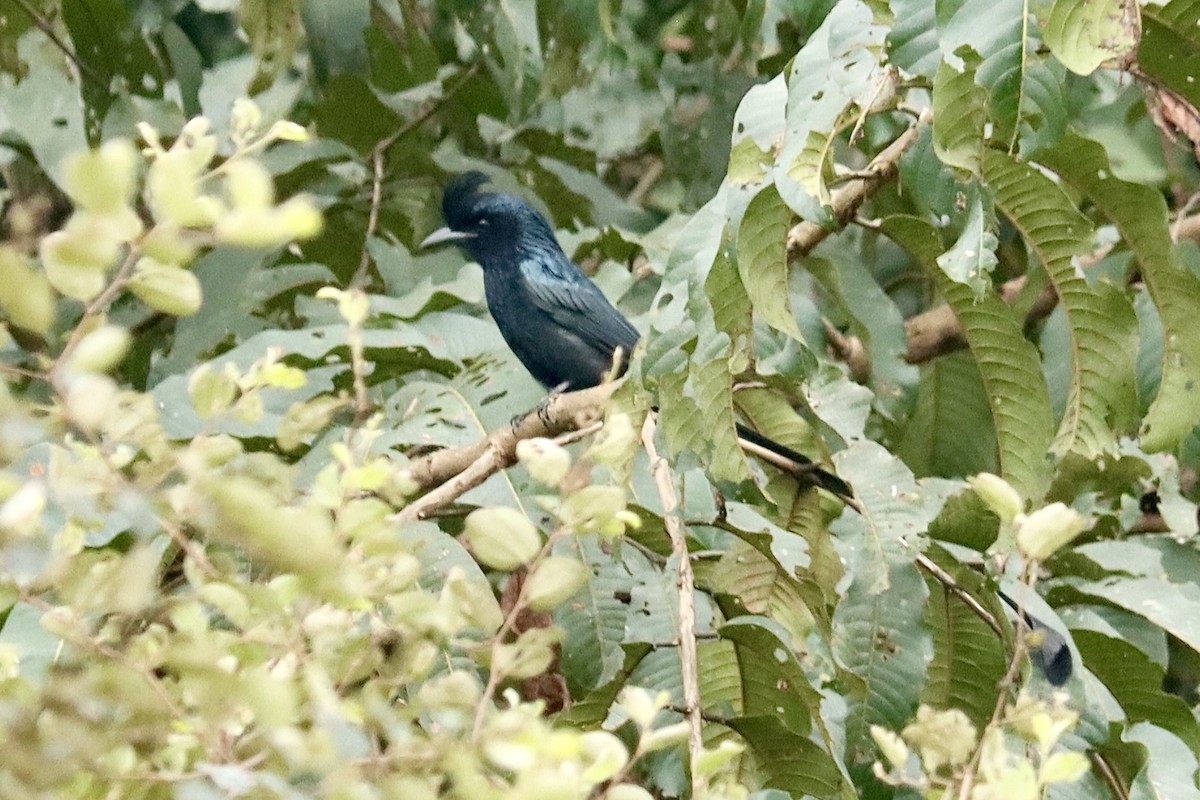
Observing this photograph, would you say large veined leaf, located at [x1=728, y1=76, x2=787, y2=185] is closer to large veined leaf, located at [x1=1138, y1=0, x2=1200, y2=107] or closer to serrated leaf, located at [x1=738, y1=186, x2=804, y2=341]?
serrated leaf, located at [x1=738, y1=186, x2=804, y2=341]

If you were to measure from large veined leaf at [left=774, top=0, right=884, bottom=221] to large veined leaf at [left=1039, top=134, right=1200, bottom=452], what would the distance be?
36 cm

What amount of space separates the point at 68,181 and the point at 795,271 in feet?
9.50

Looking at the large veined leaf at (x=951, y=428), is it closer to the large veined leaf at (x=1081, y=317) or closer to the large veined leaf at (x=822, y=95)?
the large veined leaf at (x=1081, y=317)

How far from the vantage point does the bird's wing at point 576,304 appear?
3965mm

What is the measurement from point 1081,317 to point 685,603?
27.7 inches

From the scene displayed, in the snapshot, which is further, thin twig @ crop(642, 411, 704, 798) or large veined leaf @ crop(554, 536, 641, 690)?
large veined leaf @ crop(554, 536, 641, 690)

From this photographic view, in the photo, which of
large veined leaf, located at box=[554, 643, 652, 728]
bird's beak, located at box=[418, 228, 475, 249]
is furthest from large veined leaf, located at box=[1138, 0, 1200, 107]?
bird's beak, located at box=[418, 228, 475, 249]

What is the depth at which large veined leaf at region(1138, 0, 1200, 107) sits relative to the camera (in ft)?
5.49

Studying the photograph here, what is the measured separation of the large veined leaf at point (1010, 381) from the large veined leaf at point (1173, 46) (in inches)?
15.4

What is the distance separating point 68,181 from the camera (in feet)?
2.50

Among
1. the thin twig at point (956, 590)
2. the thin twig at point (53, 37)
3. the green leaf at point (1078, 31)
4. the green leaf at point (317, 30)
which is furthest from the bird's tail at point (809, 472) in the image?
the thin twig at point (53, 37)

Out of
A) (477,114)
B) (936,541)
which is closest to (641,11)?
(477,114)

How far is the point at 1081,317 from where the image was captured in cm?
190

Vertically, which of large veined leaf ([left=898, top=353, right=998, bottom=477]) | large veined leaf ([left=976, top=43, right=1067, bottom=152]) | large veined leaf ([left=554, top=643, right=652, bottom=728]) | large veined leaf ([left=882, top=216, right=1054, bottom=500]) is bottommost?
large veined leaf ([left=898, top=353, right=998, bottom=477])
